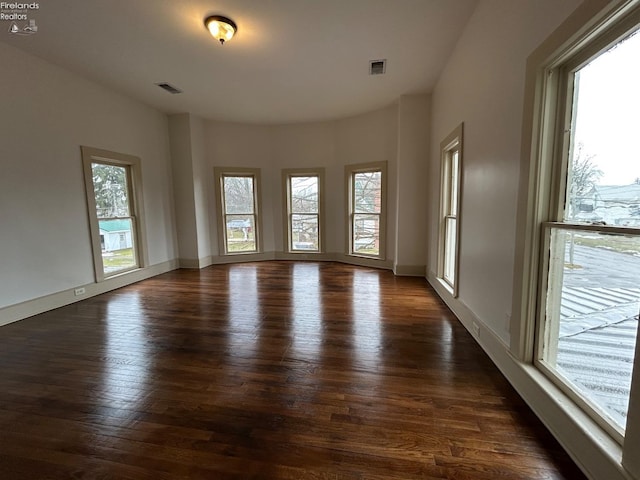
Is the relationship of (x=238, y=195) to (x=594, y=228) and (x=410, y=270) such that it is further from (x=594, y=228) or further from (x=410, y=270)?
(x=594, y=228)

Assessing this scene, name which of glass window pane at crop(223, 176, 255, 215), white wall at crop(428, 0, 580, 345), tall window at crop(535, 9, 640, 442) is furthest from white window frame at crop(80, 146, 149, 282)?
tall window at crop(535, 9, 640, 442)

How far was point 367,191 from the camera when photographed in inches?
233

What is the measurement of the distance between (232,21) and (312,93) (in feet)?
6.59

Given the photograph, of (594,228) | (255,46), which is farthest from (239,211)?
(594,228)

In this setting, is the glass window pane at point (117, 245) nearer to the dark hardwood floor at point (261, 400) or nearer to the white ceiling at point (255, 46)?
the dark hardwood floor at point (261, 400)

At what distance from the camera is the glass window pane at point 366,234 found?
5.86 metres

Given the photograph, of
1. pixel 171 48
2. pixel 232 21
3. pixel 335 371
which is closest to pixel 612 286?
pixel 335 371

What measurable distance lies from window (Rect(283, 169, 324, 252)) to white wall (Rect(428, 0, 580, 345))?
11.7 ft

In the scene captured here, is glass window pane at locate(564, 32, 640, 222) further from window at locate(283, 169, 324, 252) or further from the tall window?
window at locate(283, 169, 324, 252)

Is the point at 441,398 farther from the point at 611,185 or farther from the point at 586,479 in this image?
the point at 611,185

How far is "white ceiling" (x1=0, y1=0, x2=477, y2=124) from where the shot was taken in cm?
263

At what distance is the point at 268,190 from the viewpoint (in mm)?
6535

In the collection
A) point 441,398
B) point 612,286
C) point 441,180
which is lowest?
point 441,398

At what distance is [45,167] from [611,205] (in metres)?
5.32
